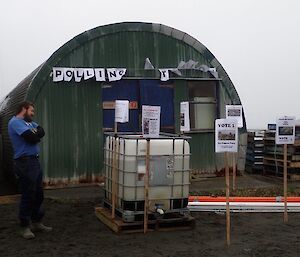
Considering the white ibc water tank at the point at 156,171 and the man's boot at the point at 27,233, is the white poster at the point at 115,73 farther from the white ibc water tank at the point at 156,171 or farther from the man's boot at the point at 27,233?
the man's boot at the point at 27,233

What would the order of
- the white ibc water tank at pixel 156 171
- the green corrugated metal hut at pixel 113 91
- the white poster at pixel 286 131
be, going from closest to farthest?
the white ibc water tank at pixel 156 171, the white poster at pixel 286 131, the green corrugated metal hut at pixel 113 91

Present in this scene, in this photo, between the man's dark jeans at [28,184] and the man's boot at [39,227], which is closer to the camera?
the man's dark jeans at [28,184]

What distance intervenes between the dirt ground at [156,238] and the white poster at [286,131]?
1.48 m

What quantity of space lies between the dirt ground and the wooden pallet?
108 millimetres

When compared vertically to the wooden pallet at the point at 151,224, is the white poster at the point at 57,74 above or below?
above

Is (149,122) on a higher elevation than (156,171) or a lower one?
higher

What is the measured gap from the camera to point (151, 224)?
750cm

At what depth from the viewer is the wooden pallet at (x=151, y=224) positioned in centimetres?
730

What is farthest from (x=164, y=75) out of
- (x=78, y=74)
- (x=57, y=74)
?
(x=57, y=74)

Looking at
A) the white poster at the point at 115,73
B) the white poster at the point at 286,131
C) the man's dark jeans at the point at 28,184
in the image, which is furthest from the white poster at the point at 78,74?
the white poster at the point at 286,131

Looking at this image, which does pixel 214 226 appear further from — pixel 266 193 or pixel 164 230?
pixel 266 193

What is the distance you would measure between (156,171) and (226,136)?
1.32 m

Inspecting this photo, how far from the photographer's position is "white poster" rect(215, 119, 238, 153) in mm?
6875

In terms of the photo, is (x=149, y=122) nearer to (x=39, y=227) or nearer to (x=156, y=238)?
(x=156, y=238)
